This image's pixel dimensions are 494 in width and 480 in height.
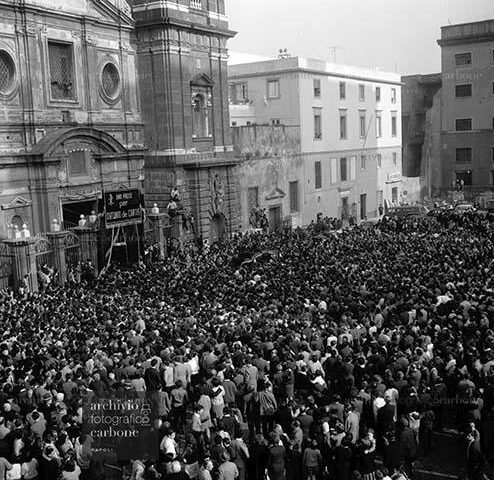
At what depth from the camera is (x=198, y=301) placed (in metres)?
21.5

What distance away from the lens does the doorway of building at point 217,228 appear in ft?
127

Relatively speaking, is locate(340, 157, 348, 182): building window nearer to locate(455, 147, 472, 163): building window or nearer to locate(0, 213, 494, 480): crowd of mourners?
locate(455, 147, 472, 163): building window

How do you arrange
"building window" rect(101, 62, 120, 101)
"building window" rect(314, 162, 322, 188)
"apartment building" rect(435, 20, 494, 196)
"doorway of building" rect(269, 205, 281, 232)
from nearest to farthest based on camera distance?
"building window" rect(101, 62, 120, 101) → "doorway of building" rect(269, 205, 281, 232) → "building window" rect(314, 162, 322, 188) → "apartment building" rect(435, 20, 494, 196)

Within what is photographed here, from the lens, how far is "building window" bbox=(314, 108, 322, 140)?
48.3m

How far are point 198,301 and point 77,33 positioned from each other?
53.6ft

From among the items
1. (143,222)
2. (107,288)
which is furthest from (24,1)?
(107,288)

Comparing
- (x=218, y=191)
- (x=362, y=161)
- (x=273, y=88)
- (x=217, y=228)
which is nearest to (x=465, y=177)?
(x=362, y=161)

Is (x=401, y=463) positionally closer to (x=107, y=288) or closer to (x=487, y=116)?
(x=107, y=288)

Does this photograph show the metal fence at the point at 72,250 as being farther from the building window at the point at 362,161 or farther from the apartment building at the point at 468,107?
the apartment building at the point at 468,107

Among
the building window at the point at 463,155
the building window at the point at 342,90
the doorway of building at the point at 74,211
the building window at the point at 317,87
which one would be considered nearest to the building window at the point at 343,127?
the building window at the point at 342,90

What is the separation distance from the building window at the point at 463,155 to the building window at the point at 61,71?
39.9 meters

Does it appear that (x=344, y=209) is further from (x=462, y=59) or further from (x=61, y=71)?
(x=61, y=71)

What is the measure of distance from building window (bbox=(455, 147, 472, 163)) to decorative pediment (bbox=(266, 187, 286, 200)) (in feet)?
77.1

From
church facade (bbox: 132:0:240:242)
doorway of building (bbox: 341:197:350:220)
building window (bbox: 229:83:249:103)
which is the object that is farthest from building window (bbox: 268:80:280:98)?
doorway of building (bbox: 341:197:350:220)
